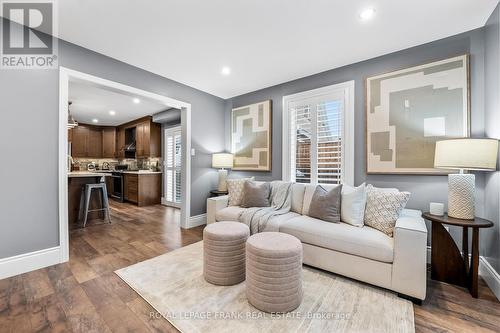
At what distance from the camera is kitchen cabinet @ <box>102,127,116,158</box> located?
7559mm

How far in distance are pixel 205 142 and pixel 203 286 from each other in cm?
275

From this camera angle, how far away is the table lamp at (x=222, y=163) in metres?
4.11

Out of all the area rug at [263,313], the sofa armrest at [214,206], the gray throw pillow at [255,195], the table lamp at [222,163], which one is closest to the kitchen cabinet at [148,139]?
the table lamp at [222,163]

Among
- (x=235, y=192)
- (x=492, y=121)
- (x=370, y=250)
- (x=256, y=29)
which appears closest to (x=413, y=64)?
(x=492, y=121)

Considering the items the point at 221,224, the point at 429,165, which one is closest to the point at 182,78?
the point at 221,224

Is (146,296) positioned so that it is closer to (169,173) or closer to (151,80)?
(151,80)

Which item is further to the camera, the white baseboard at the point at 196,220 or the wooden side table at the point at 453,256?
the white baseboard at the point at 196,220

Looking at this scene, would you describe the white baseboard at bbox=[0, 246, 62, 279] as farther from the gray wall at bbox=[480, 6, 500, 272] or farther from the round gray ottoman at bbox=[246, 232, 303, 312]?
the gray wall at bbox=[480, 6, 500, 272]

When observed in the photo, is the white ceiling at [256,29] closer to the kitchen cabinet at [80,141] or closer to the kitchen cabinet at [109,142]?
the kitchen cabinet at [109,142]

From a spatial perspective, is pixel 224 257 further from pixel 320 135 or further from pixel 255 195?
pixel 320 135

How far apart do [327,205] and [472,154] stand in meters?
1.32

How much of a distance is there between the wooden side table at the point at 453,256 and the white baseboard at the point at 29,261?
3.95m

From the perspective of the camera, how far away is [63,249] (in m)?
2.48

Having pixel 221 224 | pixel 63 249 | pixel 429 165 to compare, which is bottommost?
pixel 63 249
